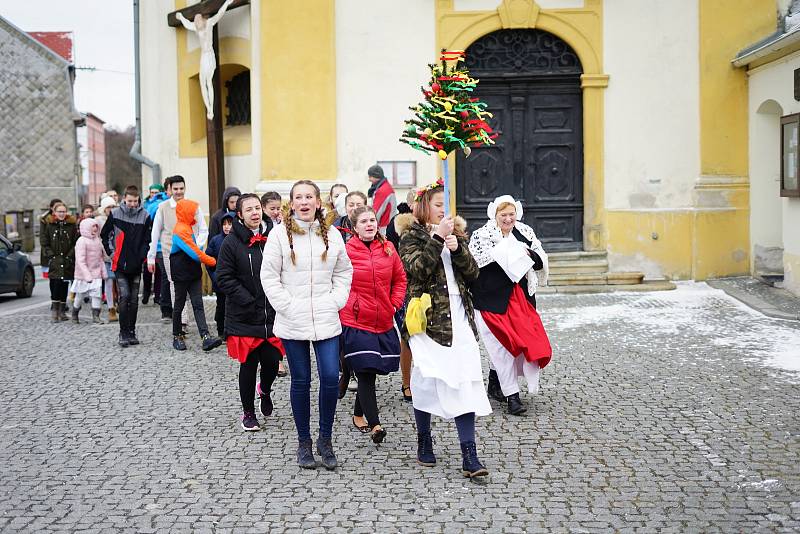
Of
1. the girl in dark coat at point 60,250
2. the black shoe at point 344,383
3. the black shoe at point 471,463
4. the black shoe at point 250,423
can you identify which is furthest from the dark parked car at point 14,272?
the black shoe at point 471,463

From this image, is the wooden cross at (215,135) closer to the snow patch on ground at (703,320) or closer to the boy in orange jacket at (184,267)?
the boy in orange jacket at (184,267)

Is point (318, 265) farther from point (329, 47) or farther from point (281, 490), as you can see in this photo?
point (329, 47)

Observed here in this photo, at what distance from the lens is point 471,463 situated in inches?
233

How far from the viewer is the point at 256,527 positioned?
201 inches

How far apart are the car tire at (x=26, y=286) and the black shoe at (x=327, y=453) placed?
46.5 ft

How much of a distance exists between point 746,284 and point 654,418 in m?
8.46

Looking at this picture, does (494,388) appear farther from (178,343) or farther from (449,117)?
(178,343)

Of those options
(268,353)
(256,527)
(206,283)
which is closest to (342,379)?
(268,353)

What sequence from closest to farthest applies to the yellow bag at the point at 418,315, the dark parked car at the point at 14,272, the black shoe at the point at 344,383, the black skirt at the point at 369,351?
the yellow bag at the point at 418,315 < the black skirt at the point at 369,351 < the black shoe at the point at 344,383 < the dark parked car at the point at 14,272

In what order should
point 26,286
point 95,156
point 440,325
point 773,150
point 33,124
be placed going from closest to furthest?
point 440,325, point 773,150, point 26,286, point 33,124, point 95,156

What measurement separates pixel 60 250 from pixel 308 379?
9156 millimetres

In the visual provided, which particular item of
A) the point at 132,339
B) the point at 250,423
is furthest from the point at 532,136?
the point at 250,423

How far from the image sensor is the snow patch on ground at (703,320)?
9977 mm

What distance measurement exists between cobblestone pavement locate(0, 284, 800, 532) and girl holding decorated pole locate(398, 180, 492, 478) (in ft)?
1.21
